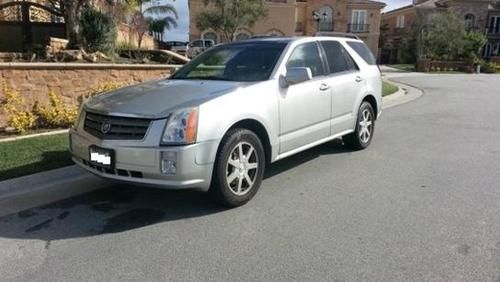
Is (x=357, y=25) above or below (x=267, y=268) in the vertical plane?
above

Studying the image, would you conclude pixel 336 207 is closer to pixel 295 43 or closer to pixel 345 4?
pixel 295 43

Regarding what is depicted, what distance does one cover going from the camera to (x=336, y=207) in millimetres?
4520

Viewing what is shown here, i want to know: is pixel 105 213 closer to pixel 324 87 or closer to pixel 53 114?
pixel 324 87

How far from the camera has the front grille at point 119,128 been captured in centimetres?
397

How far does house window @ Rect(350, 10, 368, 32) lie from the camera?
165 feet

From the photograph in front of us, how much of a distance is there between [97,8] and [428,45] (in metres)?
37.3

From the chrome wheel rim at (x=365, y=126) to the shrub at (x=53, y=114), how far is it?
16.5 feet

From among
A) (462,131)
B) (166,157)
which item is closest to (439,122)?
(462,131)

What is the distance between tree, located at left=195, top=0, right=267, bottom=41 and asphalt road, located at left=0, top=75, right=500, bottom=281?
2759 cm

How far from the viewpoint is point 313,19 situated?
151 ft

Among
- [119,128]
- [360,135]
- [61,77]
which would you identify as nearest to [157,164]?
[119,128]

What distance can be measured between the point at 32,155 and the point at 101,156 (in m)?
2.23

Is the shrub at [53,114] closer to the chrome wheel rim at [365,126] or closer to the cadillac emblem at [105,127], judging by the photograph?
the cadillac emblem at [105,127]

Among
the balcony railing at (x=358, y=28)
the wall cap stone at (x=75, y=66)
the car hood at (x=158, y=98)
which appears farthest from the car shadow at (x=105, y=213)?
the balcony railing at (x=358, y=28)
